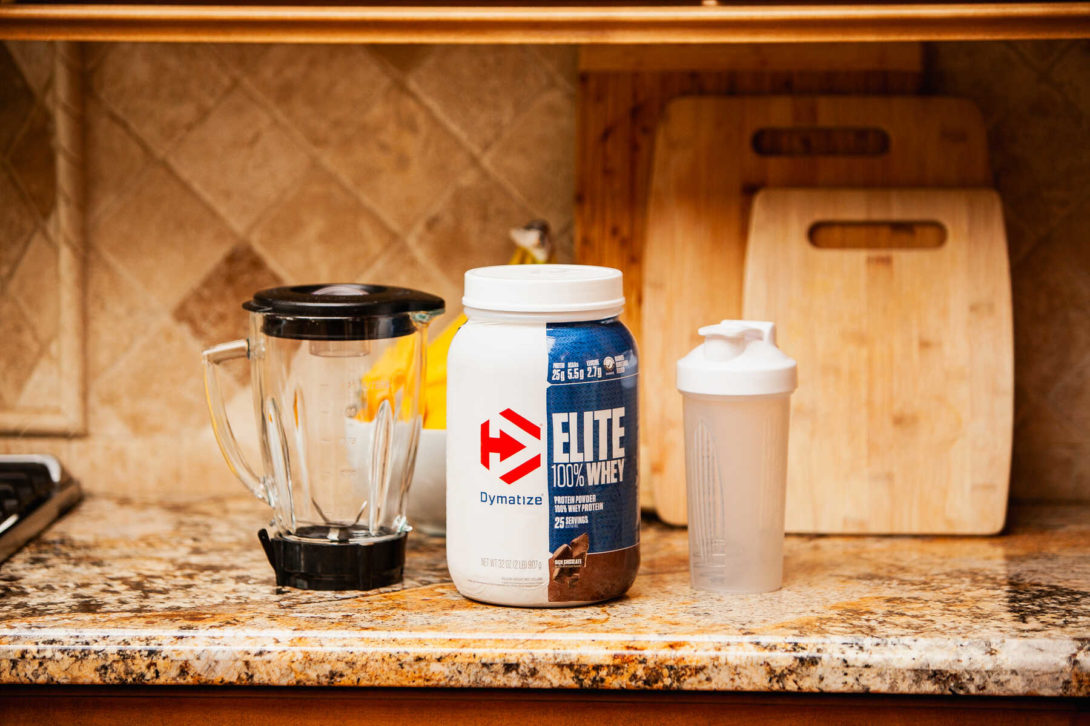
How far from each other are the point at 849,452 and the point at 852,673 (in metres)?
0.37

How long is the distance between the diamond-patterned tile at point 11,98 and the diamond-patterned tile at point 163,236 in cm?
15

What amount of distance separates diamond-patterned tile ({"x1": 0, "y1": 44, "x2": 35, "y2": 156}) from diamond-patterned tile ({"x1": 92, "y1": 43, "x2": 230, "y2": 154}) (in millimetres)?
81

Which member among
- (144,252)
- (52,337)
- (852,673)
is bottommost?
(852,673)

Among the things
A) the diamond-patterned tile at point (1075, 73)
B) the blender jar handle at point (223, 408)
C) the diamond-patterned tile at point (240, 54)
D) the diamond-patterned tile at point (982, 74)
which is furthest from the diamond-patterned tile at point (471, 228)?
the diamond-patterned tile at point (1075, 73)

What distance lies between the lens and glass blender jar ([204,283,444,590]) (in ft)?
3.19

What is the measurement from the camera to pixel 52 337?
1345mm

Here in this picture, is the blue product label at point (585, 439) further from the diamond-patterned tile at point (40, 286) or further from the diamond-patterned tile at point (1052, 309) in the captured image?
the diamond-patterned tile at point (40, 286)

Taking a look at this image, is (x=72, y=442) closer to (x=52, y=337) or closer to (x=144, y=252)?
(x=52, y=337)

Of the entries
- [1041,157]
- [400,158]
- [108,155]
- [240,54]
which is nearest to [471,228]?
[400,158]

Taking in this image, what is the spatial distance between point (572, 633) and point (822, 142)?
650mm

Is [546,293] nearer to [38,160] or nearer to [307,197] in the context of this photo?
[307,197]

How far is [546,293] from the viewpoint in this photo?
88 cm

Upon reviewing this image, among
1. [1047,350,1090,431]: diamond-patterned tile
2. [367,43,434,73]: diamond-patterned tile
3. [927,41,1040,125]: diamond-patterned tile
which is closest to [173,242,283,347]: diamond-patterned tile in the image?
[367,43,434,73]: diamond-patterned tile

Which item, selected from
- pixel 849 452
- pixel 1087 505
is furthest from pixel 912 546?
pixel 1087 505
